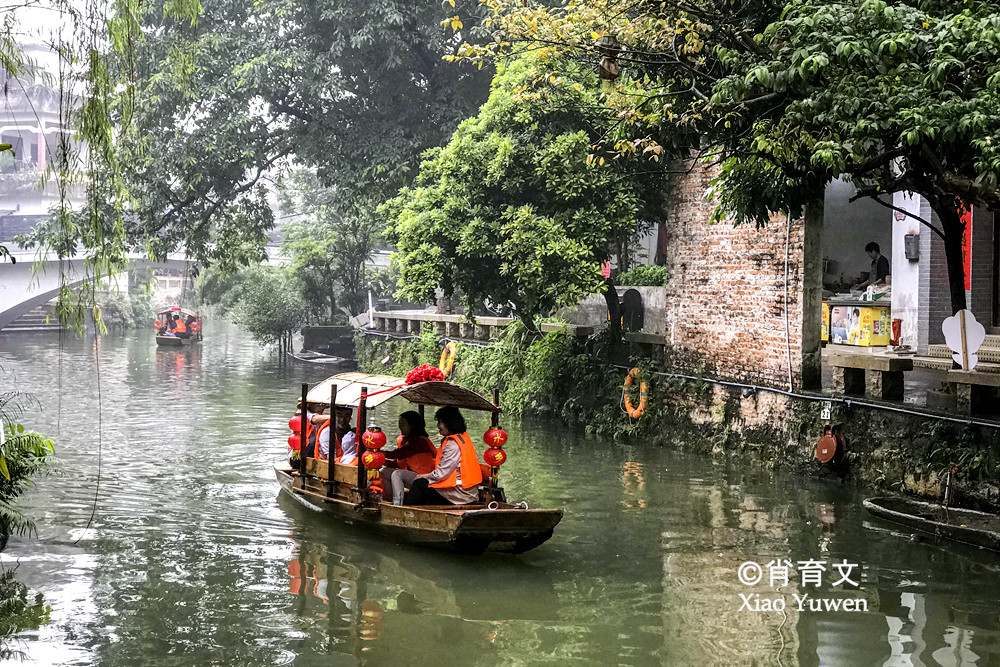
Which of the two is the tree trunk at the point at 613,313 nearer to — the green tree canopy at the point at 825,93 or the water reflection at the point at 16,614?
the green tree canopy at the point at 825,93

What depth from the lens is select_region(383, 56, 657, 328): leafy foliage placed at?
53.8 ft

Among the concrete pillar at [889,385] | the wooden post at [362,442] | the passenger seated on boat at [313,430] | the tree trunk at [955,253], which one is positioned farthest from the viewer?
the concrete pillar at [889,385]

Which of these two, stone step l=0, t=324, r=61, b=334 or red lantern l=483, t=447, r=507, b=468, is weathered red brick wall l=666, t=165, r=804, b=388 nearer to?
red lantern l=483, t=447, r=507, b=468

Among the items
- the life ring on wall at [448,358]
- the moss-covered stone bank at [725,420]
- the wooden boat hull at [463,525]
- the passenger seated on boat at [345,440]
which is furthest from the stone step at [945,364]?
the life ring on wall at [448,358]

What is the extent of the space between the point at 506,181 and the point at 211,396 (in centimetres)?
934

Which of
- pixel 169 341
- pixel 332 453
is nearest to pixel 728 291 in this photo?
pixel 332 453

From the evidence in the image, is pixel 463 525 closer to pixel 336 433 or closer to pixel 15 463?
pixel 336 433

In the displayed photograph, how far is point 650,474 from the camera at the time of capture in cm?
1363

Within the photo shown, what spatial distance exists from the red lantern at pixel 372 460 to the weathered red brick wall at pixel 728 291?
6.12 m

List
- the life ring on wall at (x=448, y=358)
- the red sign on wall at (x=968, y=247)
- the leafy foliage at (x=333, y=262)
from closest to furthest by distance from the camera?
the red sign on wall at (x=968, y=247)
the life ring on wall at (x=448, y=358)
the leafy foliage at (x=333, y=262)

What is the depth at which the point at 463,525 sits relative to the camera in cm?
887

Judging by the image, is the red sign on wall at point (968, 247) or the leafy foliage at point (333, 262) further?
the leafy foliage at point (333, 262)

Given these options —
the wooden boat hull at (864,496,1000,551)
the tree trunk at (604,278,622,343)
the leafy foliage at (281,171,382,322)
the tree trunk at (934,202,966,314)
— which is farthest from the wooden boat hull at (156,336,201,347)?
the wooden boat hull at (864,496,1000,551)

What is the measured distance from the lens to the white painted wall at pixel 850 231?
66.7 feet
